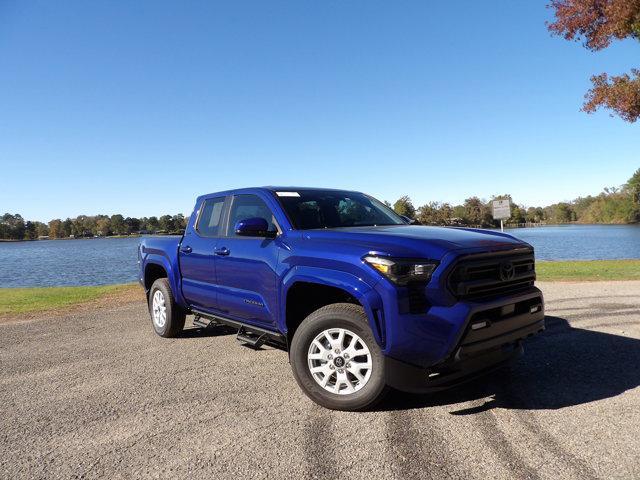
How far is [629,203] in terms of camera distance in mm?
131750

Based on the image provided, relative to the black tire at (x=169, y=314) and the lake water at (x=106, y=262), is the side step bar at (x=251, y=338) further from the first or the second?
the lake water at (x=106, y=262)

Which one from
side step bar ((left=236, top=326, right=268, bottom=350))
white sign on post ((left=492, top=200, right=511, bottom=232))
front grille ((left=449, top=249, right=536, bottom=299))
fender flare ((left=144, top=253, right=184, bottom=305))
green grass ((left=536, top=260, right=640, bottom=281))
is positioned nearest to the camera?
front grille ((left=449, top=249, right=536, bottom=299))

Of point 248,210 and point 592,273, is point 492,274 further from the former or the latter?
point 592,273

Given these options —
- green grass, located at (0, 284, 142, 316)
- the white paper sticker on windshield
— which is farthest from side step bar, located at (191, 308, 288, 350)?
green grass, located at (0, 284, 142, 316)

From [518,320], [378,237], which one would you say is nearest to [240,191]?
[378,237]

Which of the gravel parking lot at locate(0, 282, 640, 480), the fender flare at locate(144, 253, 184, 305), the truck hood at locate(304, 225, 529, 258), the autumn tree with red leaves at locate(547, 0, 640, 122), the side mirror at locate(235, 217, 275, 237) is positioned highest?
the autumn tree with red leaves at locate(547, 0, 640, 122)

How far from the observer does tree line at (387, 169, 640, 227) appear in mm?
107938

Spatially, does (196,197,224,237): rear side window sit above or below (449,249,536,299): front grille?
above

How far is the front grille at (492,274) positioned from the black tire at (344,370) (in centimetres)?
74

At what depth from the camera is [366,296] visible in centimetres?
317

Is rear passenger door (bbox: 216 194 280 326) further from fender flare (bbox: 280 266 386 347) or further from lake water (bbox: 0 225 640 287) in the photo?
lake water (bbox: 0 225 640 287)

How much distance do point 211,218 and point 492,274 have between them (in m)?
3.39

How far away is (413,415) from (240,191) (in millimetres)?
3031

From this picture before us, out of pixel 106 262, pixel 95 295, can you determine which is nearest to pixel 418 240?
pixel 95 295
